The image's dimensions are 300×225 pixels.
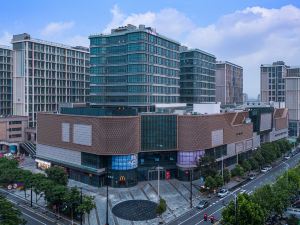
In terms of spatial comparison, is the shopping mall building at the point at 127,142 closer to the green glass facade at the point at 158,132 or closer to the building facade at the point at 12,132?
the green glass facade at the point at 158,132

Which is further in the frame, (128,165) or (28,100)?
(28,100)

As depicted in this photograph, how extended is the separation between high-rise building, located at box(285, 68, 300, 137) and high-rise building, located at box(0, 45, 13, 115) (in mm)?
145923

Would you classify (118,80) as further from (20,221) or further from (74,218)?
(20,221)

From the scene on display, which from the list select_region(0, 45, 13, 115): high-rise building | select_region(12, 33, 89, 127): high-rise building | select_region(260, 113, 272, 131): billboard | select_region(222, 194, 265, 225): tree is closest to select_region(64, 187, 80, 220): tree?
select_region(222, 194, 265, 225): tree

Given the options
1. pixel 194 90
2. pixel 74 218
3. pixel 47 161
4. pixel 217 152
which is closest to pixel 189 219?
pixel 74 218

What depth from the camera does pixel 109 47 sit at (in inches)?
4764

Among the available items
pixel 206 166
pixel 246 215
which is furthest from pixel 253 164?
pixel 246 215

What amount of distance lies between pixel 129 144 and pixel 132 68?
116ft

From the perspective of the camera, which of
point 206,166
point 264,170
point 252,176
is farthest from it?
point 264,170

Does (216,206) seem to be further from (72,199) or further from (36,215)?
(36,215)

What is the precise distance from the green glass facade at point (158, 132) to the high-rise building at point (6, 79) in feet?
291

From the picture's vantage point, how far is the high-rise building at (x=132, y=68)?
114000 mm

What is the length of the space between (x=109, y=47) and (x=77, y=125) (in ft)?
126

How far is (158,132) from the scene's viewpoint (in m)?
95.2
